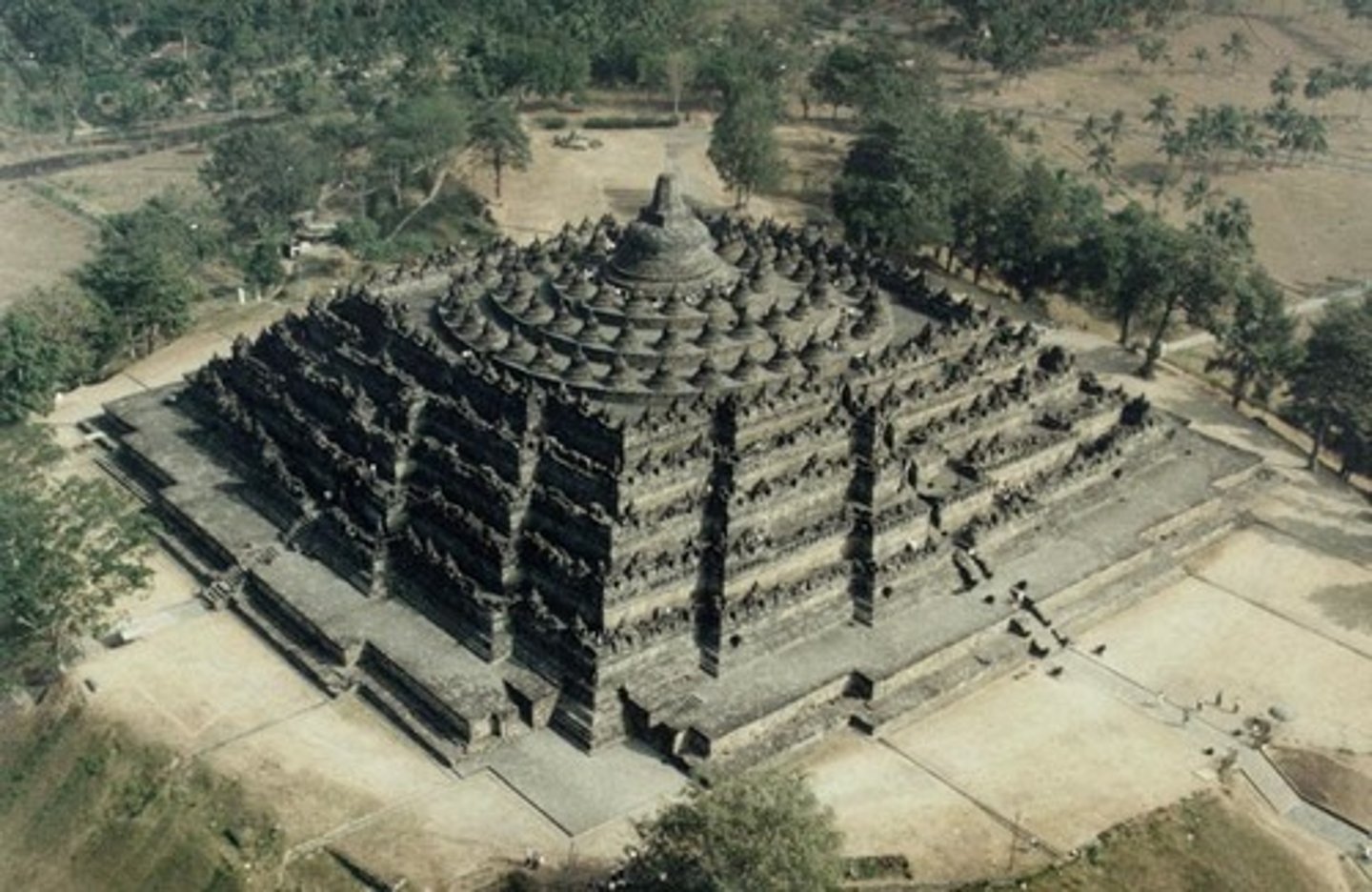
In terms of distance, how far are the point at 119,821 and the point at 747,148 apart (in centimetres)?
6485

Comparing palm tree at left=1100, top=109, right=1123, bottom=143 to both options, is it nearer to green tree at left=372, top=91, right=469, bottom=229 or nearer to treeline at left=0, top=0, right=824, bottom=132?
treeline at left=0, top=0, right=824, bottom=132

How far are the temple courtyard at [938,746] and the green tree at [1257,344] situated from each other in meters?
18.5

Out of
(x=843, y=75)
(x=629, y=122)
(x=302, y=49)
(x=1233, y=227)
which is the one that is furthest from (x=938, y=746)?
(x=302, y=49)

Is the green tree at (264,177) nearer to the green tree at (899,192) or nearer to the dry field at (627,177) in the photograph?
the dry field at (627,177)

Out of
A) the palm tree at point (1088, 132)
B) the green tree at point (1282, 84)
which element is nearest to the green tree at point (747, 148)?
the palm tree at point (1088, 132)

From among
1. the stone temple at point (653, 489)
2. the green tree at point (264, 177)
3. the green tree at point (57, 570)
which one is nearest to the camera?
the stone temple at point (653, 489)

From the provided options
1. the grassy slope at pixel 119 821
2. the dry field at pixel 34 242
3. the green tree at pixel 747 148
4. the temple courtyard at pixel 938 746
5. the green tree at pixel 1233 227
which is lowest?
the dry field at pixel 34 242

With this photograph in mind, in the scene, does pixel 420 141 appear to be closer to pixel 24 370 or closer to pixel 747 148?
pixel 747 148

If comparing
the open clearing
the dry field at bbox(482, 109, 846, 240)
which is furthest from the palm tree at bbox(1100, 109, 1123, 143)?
the open clearing

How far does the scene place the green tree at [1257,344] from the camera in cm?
7394

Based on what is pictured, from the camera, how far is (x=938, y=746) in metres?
47.4

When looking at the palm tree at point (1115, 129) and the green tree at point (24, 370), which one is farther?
the palm tree at point (1115, 129)

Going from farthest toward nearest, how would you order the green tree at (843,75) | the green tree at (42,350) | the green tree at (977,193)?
the green tree at (843,75), the green tree at (977,193), the green tree at (42,350)

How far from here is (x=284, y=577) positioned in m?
53.2
